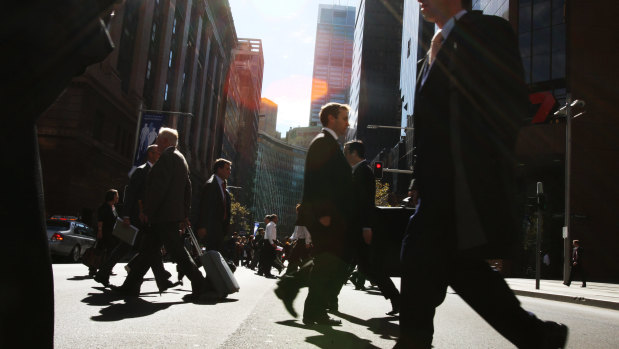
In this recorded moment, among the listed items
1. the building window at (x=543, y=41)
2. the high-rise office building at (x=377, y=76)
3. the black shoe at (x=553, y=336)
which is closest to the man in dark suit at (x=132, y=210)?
the black shoe at (x=553, y=336)

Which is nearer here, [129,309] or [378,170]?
[129,309]

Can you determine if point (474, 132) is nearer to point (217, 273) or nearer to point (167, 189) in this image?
point (167, 189)

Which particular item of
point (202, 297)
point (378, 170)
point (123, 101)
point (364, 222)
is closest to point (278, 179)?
point (123, 101)

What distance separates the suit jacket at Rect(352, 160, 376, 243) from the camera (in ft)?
15.4

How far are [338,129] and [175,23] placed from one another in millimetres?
41359

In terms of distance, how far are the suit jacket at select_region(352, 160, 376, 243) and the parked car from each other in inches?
450

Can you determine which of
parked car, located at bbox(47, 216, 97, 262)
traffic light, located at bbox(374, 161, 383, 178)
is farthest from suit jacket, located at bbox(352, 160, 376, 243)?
traffic light, located at bbox(374, 161, 383, 178)

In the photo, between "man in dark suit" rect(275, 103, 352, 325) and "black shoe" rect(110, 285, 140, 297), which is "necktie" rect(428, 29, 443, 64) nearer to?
"man in dark suit" rect(275, 103, 352, 325)

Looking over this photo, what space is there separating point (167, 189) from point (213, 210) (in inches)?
53.9

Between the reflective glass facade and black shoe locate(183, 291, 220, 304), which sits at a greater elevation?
the reflective glass facade

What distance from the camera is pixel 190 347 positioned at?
3.35m

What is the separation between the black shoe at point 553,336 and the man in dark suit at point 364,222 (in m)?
2.43

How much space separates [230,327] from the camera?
4.27 metres

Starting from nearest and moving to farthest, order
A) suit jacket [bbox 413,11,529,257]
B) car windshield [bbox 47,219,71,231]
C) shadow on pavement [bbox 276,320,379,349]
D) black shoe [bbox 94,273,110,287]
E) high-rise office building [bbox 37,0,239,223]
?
suit jacket [bbox 413,11,529,257], shadow on pavement [bbox 276,320,379,349], black shoe [bbox 94,273,110,287], car windshield [bbox 47,219,71,231], high-rise office building [bbox 37,0,239,223]
